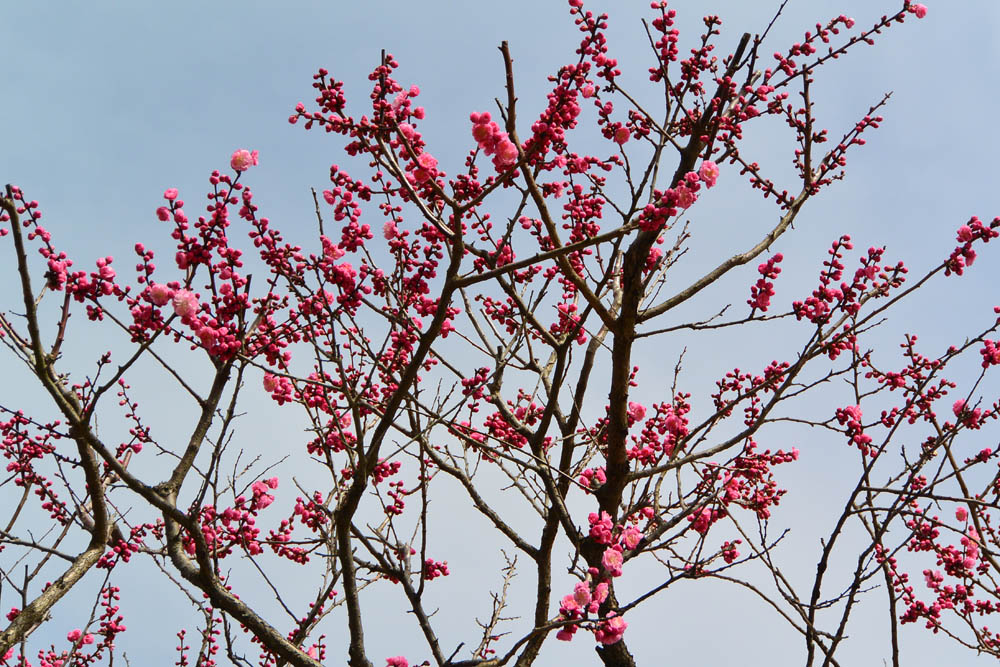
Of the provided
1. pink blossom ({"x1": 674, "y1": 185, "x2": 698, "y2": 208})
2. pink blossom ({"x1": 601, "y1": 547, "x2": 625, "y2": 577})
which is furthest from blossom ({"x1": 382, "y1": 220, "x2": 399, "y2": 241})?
pink blossom ({"x1": 601, "y1": 547, "x2": 625, "y2": 577})

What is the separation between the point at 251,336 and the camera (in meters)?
4.70

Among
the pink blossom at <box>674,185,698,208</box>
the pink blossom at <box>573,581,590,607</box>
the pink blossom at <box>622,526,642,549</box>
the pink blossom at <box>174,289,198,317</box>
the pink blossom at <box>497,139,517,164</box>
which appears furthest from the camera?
the pink blossom at <box>622,526,642,549</box>

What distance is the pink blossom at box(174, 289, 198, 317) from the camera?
13.1 ft

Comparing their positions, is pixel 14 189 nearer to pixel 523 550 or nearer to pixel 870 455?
pixel 523 550

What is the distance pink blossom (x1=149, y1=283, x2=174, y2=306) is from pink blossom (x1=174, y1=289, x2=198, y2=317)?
0.16 ft

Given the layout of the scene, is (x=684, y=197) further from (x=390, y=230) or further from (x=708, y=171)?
(x=390, y=230)

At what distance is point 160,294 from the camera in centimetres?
392

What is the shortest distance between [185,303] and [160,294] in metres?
0.13

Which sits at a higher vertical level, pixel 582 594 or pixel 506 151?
pixel 506 151

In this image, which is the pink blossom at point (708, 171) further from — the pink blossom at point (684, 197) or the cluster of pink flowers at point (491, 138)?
the cluster of pink flowers at point (491, 138)

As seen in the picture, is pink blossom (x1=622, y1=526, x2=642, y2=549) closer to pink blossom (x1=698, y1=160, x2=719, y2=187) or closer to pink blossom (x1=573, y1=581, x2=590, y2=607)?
pink blossom (x1=573, y1=581, x2=590, y2=607)

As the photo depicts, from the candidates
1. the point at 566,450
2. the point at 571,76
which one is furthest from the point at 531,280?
the point at 571,76

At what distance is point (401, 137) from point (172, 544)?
118 inches

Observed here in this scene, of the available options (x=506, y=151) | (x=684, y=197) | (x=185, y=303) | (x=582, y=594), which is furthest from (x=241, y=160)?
(x=582, y=594)
